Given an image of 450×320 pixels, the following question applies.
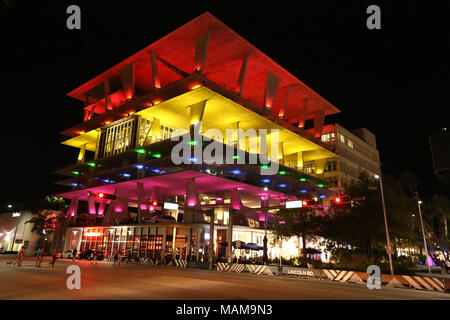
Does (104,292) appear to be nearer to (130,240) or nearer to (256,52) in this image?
(130,240)

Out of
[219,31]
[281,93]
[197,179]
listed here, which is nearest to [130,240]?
[197,179]

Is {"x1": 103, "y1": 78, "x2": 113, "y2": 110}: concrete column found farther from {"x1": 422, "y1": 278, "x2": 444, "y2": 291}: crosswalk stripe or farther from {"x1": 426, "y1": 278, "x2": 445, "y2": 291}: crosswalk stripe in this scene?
{"x1": 426, "y1": 278, "x2": 445, "y2": 291}: crosswalk stripe

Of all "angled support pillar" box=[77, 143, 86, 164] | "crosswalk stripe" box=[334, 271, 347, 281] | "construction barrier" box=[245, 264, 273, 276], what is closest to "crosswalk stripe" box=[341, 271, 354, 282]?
"crosswalk stripe" box=[334, 271, 347, 281]

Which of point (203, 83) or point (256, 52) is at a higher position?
point (256, 52)

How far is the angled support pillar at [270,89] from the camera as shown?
5212cm

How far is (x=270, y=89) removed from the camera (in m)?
52.8

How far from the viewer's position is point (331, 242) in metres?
34.1

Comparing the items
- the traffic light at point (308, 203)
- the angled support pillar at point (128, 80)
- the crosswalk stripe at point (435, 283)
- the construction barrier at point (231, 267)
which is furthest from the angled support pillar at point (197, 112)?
the crosswalk stripe at point (435, 283)

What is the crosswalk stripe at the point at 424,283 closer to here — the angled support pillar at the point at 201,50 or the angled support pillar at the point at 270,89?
the angled support pillar at the point at 201,50

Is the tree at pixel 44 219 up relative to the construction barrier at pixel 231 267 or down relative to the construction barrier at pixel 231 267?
up

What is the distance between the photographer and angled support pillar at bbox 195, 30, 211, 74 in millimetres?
43906

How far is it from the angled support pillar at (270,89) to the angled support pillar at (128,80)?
71.5 ft

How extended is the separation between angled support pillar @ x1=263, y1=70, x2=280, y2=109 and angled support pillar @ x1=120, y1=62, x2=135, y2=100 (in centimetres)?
2181
